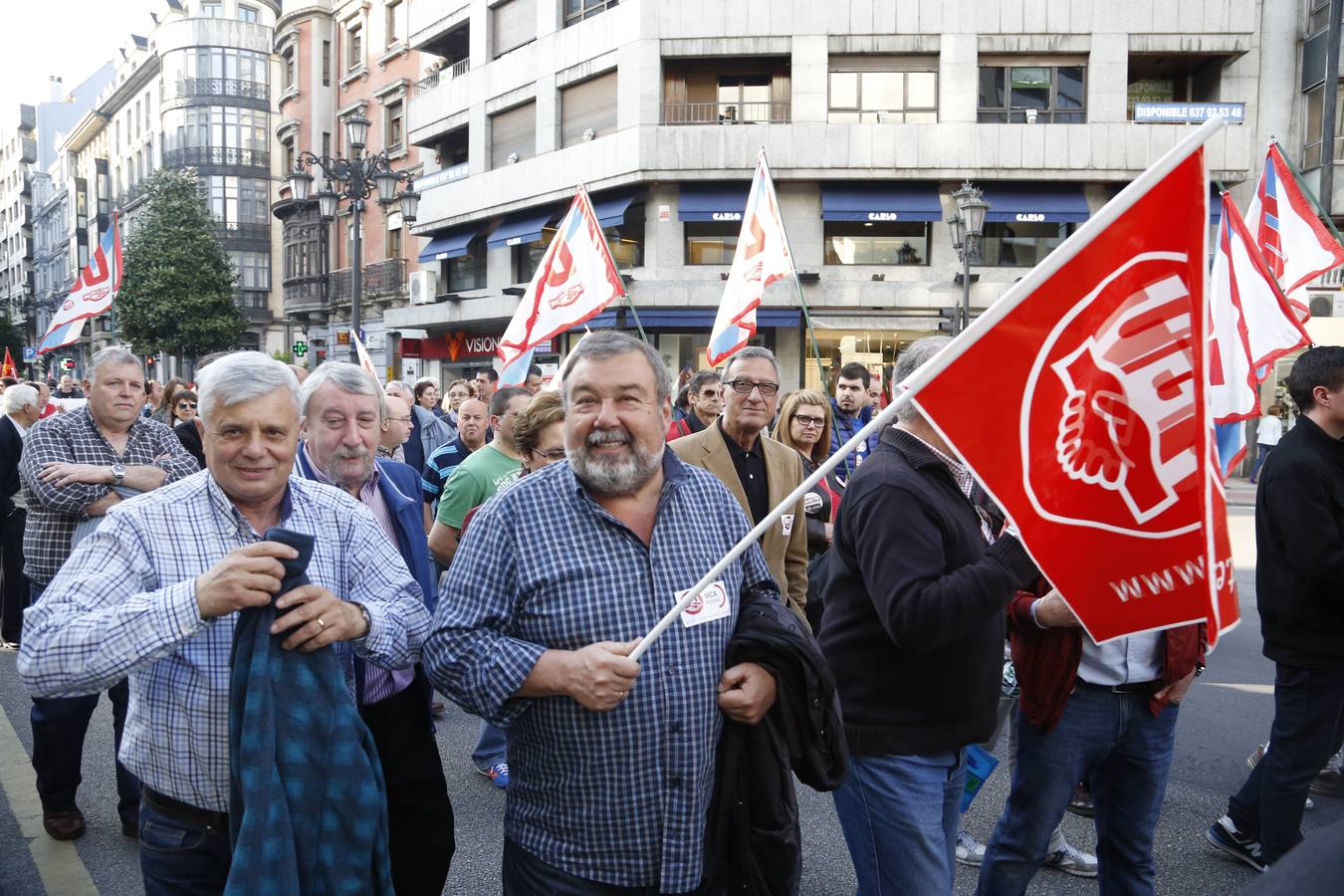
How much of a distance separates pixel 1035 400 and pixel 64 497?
13.4 feet

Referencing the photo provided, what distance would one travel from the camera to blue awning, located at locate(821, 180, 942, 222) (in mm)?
21141

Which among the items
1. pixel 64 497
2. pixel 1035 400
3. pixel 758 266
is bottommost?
pixel 64 497

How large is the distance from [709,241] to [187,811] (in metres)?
21.3

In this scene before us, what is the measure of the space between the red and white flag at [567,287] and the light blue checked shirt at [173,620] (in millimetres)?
6007

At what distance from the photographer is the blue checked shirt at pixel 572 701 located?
2.19 metres

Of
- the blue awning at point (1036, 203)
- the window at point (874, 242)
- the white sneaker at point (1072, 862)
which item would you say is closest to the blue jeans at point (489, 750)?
the white sneaker at point (1072, 862)

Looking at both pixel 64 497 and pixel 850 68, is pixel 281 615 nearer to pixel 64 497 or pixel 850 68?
pixel 64 497

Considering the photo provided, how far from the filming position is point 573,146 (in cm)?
2359

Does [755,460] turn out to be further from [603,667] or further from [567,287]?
[567,287]

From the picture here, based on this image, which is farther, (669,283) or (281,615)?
(669,283)

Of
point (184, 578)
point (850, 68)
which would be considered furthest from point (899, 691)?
point (850, 68)

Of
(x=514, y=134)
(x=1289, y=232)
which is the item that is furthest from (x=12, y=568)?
(x=514, y=134)

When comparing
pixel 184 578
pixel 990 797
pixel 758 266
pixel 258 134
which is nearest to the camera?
pixel 184 578

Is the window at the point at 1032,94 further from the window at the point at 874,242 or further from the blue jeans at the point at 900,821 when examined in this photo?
the blue jeans at the point at 900,821
